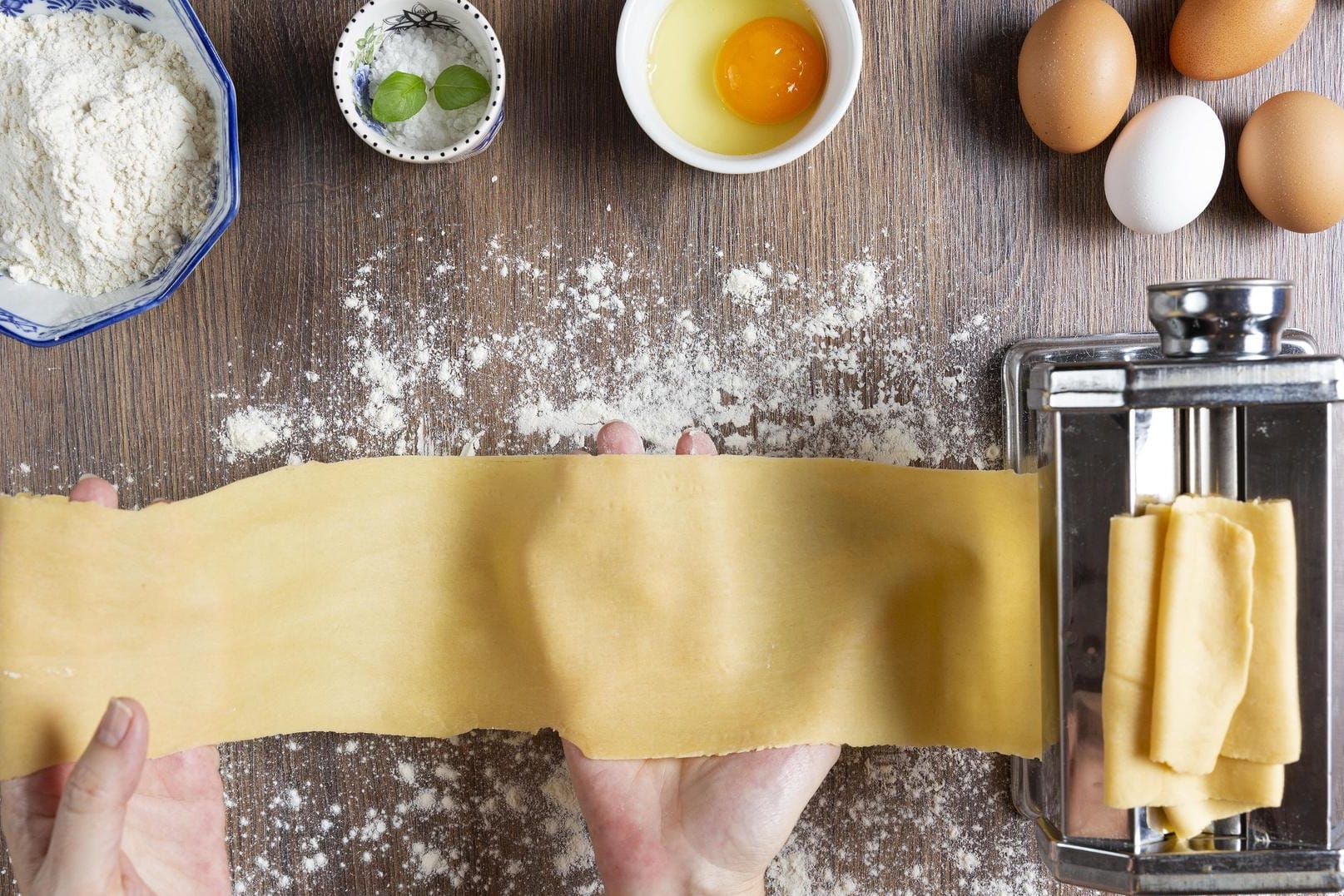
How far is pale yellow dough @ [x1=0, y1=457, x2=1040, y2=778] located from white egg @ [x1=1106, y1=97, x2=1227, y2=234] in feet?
0.84

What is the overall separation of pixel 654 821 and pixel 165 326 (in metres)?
0.66

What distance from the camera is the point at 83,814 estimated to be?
0.66m

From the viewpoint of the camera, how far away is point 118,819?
0.68 m

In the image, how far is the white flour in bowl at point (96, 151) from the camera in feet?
2.43

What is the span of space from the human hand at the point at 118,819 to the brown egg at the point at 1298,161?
103cm

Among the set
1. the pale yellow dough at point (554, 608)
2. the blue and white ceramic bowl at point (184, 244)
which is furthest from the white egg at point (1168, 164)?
the blue and white ceramic bowl at point (184, 244)

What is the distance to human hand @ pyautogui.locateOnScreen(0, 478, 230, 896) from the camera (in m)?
0.67

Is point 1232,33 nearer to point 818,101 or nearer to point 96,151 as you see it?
point 818,101

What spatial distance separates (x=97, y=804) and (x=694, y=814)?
47 centimetres

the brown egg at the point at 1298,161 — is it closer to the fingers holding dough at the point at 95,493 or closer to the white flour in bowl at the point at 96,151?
the white flour in bowl at the point at 96,151

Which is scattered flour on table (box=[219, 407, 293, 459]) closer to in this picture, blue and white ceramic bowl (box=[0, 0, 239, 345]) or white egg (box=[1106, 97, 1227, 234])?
blue and white ceramic bowl (box=[0, 0, 239, 345])

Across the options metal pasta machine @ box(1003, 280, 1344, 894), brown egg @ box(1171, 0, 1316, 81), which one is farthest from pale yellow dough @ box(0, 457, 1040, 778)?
brown egg @ box(1171, 0, 1316, 81)

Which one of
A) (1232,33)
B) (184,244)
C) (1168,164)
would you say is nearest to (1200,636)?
(1168,164)

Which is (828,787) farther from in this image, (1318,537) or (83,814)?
(83,814)
